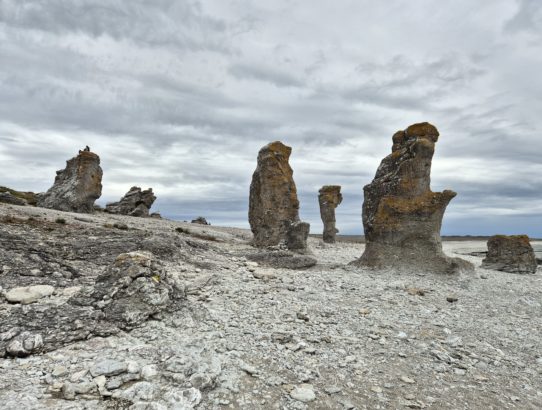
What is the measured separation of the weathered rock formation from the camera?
230 inches

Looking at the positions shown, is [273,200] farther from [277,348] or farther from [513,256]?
[277,348]

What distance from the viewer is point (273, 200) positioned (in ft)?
76.2

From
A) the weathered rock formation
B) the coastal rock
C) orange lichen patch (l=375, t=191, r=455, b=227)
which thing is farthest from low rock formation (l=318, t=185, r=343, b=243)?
the coastal rock

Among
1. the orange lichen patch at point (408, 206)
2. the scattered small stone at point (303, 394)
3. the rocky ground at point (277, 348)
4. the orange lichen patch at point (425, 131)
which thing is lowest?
the scattered small stone at point (303, 394)

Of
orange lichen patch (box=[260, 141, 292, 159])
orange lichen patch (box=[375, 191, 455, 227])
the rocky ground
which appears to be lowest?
the rocky ground

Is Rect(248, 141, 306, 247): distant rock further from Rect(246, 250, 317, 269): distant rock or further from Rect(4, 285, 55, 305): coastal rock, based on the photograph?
Rect(4, 285, 55, 305): coastal rock

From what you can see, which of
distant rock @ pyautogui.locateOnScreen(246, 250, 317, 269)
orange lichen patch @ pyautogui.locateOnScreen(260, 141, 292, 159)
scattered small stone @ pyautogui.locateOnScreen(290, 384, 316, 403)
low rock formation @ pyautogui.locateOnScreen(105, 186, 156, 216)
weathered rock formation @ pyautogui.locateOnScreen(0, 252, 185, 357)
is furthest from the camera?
low rock formation @ pyautogui.locateOnScreen(105, 186, 156, 216)

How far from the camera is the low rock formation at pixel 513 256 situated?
19828 mm

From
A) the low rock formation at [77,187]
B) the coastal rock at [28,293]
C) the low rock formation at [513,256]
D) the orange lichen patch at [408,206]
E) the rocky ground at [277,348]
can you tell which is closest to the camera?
the rocky ground at [277,348]

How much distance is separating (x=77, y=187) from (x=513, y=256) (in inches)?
1173

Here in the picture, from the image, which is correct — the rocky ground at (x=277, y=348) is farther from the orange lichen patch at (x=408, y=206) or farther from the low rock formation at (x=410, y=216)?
the orange lichen patch at (x=408, y=206)

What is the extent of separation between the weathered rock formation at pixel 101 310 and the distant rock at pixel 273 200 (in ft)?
48.5

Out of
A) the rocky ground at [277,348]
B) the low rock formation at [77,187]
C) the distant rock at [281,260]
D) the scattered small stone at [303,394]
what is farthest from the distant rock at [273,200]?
the scattered small stone at [303,394]

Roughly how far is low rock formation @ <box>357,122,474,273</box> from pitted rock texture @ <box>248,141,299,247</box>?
23.9 feet
